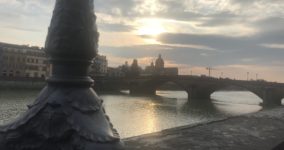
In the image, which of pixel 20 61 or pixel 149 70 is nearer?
pixel 20 61

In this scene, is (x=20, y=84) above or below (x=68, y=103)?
below

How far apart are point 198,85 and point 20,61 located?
35.5m

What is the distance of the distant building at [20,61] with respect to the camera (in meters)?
71.3

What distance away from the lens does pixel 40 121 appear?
189cm

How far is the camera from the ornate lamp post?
1826 mm

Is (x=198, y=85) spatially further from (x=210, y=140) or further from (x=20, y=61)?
(x=210, y=140)

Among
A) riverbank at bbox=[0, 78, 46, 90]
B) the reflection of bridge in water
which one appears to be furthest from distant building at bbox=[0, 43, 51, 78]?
the reflection of bridge in water

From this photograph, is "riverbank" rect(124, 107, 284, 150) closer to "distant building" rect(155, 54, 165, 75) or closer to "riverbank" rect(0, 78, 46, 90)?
"riverbank" rect(0, 78, 46, 90)

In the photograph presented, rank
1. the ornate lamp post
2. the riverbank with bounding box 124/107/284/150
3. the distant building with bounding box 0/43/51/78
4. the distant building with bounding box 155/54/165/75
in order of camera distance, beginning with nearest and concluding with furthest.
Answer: the ornate lamp post < the riverbank with bounding box 124/107/284/150 < the distant building with bounding box 0/43/51/78 < the distant building with bounding box 155/54/165/75

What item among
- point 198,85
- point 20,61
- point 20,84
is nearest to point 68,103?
point 20,84

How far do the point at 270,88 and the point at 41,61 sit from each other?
46691mm

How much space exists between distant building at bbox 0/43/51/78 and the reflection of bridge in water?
16301mm

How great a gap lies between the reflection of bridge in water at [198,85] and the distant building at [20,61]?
16.3 meters

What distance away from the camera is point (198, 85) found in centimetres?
5894
